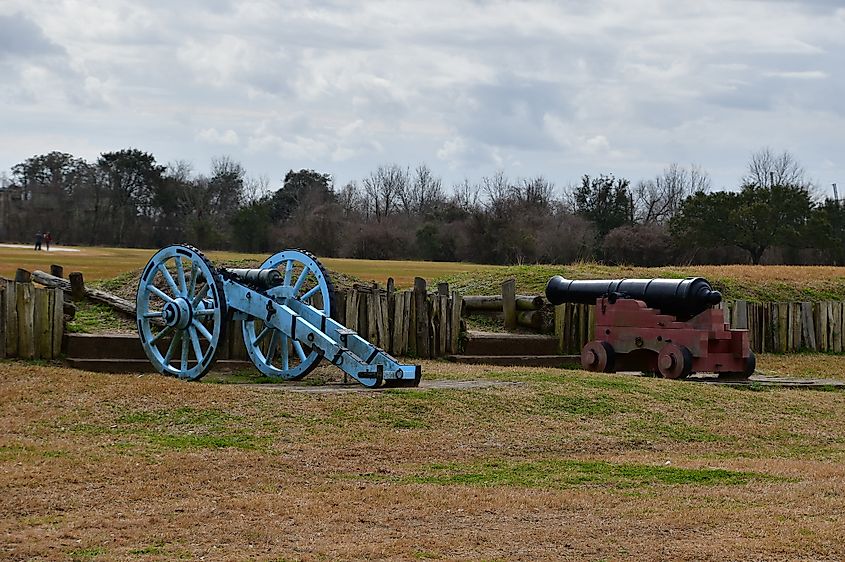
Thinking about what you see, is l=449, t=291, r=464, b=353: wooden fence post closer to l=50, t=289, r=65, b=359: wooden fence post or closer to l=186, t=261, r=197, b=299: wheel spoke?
l=186, t=261, r=197, b=299: wheel spoke

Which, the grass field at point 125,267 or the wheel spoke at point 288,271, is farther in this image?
the grass field at point 125,267

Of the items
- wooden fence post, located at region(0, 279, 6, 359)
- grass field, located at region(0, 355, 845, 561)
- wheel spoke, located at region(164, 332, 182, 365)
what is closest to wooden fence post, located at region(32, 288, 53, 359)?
wooden fence post, located at region(0, 279, 6, 359)

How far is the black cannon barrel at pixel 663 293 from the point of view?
17.0 m

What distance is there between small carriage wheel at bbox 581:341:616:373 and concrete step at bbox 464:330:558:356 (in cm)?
154

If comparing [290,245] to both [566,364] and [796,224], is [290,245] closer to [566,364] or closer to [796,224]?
[796,224]

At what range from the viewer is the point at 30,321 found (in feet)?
49.5

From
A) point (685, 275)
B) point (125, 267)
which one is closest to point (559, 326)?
point (685, 275)

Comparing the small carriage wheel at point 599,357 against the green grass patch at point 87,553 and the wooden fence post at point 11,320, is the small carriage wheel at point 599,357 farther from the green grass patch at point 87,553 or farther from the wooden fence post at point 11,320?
the green grass patch at point 87,553

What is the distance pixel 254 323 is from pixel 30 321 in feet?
9.15

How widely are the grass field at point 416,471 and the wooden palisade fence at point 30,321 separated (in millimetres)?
1294

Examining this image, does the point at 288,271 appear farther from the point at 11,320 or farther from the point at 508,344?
the point at 508,344

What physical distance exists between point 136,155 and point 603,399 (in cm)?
6563

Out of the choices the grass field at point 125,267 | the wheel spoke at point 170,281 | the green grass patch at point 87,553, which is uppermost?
the grass field at point 125,267

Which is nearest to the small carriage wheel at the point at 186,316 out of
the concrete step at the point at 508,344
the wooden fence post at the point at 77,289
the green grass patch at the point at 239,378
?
the green grass patch at the point at 239,378
